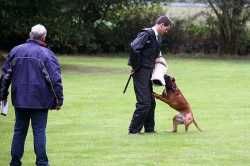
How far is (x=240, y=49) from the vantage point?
122 ft

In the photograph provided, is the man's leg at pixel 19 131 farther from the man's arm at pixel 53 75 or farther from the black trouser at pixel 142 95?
the black trouser at pixel 142 95

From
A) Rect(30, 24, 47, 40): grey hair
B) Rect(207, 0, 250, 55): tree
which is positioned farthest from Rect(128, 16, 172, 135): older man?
Rect(207, 0, 250, 55): tree

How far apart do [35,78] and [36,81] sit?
38mm

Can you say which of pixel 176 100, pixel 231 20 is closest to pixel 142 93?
pixel 176 100

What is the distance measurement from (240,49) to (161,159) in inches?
1153

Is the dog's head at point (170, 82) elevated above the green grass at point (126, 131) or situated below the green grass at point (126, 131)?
above

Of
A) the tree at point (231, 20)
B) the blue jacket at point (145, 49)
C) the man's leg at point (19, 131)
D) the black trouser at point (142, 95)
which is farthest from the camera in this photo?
the tree at point (231, 20)

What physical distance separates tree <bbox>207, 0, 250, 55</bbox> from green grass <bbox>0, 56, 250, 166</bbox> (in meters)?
13.6

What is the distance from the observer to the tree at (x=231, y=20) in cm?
3512

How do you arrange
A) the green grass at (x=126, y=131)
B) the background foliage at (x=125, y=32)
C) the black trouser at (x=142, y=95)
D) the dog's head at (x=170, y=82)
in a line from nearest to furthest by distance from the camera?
1. the green grass at (x=126, y=131)
2. the black trouser at (x=142, y=95)
3. the dog's head at (x=170, y=82)
4. the background foliage at (x=125, y=32)

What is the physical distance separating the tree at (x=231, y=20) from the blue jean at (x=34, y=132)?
92.3 feet

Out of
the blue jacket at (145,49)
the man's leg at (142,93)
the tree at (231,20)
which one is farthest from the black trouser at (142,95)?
the tree at (231,20)

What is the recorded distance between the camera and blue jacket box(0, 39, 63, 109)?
747 cm

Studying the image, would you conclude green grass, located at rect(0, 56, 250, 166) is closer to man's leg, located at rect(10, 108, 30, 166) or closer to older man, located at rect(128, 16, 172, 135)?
older man, located at rect(128, 16, 172, 135)
